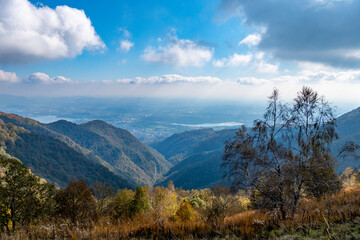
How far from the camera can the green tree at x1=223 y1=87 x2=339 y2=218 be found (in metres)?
8.51

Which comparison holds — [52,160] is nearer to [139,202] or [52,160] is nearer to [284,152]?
[139,202]

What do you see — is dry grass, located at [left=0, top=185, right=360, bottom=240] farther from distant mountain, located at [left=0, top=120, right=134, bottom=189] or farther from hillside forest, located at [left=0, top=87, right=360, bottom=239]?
distant mountain, located at [left=0, top=120, right=134, bottom=189]

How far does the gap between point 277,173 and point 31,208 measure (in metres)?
18.3

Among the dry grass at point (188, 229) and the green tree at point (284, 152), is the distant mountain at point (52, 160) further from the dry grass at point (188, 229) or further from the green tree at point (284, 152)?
the dry grass at point (188, 229)

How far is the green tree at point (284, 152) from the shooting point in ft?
27.9

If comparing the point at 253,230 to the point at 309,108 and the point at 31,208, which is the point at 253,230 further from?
the point at 31,208

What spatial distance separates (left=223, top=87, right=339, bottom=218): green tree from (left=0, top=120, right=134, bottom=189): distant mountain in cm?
14635

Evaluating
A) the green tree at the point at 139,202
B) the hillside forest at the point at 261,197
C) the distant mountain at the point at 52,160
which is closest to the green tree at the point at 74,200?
the hillside forest at the point at 261,197

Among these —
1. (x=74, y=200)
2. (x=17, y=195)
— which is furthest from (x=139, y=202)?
(x=17, y=195)

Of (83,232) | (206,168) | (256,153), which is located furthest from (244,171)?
(206,168)

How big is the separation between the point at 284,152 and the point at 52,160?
674 feet

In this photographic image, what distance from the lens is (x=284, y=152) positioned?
9.03 metres

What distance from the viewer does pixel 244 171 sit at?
28.5ft

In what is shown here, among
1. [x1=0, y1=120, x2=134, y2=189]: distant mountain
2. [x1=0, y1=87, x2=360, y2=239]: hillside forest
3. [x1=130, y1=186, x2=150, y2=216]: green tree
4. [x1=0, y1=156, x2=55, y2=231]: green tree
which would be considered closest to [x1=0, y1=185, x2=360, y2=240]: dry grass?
[x1=0, y1=87, x2=360, y2=239]: hillside forest
